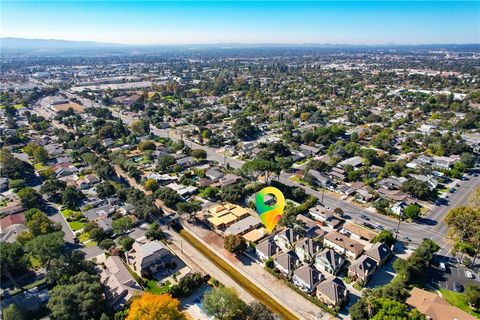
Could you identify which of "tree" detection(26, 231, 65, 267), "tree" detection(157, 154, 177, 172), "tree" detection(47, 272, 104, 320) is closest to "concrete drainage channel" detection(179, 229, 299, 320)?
"tree" detection(47, 272, 104, 320)

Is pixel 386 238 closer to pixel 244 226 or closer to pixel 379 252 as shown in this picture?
pixel 379 252

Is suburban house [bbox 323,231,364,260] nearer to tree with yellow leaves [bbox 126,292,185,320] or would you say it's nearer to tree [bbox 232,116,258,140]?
tree with yellow leaves [bbox 126,292,185,320]

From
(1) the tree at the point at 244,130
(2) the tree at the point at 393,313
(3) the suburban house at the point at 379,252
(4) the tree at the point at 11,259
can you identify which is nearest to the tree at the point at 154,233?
(4) the tree at the point at 11,259

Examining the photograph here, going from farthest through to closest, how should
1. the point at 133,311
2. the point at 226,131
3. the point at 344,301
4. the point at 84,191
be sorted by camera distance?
the point at 226,131 < the point at 84,191 < the point at 344,301 < the point at 133,311

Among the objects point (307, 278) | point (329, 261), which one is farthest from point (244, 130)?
point (307, 278)

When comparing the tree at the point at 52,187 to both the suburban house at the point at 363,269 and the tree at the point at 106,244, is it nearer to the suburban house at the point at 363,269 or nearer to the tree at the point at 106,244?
the tree at the point at 106,244

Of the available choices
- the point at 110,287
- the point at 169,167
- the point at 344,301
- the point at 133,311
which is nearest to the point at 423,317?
the point at 344,301

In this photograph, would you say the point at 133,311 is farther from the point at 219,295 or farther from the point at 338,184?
the point at 338,184
